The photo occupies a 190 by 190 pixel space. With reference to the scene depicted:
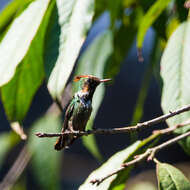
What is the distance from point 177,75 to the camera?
1732 mm

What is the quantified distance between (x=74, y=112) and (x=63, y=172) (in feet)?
14.1

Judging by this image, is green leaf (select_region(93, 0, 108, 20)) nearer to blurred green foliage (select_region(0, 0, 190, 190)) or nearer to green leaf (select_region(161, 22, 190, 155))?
blurred green foliage (select_region(0, 0, 190, 190))

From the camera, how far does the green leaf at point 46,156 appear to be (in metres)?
2.20

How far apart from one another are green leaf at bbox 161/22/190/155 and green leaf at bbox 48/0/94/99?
1.24 ft

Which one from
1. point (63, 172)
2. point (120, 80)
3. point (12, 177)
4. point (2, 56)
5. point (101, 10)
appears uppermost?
point (2, 56)

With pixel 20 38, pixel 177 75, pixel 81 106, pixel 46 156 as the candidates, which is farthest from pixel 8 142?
pixel 177 75

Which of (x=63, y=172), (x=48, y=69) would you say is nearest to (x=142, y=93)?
(x=48, y=69)

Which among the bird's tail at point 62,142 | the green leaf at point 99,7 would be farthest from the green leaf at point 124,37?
the bird's tail at point 62,142

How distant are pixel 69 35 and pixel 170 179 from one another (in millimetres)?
646

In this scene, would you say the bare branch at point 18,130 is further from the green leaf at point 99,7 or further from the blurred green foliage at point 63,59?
the green leaf at point 99,7

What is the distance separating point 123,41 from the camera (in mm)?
2570

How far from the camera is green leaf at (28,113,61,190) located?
2.20m

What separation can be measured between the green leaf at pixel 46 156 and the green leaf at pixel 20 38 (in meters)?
0.76

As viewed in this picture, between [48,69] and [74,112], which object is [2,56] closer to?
[48,69]
